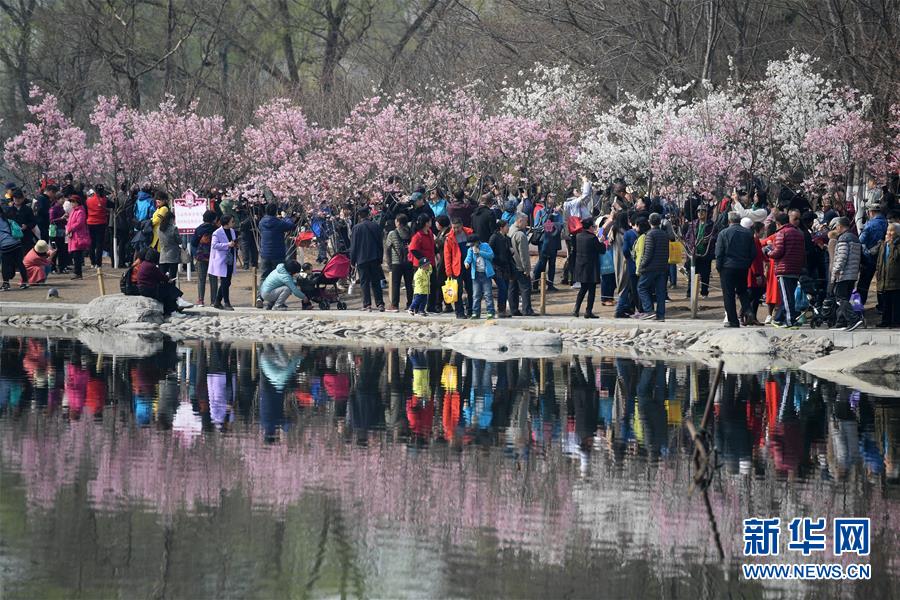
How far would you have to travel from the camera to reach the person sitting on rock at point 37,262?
3192 cm

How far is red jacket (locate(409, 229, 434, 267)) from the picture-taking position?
25.8 m

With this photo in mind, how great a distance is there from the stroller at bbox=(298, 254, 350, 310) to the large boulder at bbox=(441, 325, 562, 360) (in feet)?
16.3

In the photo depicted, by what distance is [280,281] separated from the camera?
1107 inches

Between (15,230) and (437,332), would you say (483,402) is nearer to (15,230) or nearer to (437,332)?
(437,332)

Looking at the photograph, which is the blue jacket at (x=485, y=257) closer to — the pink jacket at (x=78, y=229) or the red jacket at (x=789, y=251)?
the red jacket at (x=789, y=251)

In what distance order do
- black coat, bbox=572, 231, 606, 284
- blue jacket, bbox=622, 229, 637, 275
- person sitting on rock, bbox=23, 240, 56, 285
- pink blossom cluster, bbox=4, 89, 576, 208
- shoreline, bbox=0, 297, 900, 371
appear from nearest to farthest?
shoreline, bbox=0, 297, 900, 371, black coat, bbox=572, 231, 606, 284, blue jacket, bbox=622, 229, 637, 275, person sitting on rock, bbox=23, 240, 56, 285, pink blossom cluster, bbox=4, 89, 576, 208

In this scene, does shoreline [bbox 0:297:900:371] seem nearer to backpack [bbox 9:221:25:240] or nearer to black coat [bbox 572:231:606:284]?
black coat [bbox 572:231:606:284]

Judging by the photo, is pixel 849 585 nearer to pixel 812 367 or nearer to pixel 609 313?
pixel 812 367

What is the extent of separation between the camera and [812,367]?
2033 centimetres

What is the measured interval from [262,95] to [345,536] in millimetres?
41556

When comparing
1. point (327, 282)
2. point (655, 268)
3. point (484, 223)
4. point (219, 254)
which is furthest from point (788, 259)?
point (219, 254)

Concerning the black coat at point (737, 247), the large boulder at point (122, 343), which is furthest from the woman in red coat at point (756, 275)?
the large boulder at point (122, 343)

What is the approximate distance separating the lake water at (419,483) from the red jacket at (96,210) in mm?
14629

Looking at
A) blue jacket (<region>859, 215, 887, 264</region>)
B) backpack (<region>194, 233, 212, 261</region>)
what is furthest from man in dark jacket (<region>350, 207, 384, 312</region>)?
blue jacket (<region>859, 215, 887, 264</region>)
